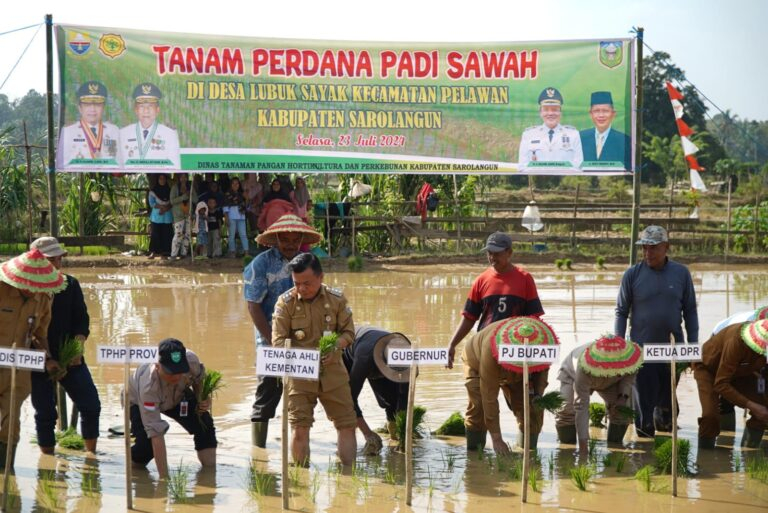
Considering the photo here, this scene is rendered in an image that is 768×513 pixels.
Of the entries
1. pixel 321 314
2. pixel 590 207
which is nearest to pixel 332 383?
pixel 321 314

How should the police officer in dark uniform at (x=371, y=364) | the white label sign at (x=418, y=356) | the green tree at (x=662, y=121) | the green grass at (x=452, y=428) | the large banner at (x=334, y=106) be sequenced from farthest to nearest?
the green tree at (x=662, y=121), the large banner at (x=334, y=106), the green grass at (x=452, y=428), the police officer in dark uniform at (x=371, y=364), the white label sign at (x=418, y=356)

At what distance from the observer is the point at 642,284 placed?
8234mm

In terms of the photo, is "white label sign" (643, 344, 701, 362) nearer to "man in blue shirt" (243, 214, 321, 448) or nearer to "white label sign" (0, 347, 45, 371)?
"man in blue shirt" (243, 214, 321, 448)

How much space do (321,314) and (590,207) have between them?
21.0 m

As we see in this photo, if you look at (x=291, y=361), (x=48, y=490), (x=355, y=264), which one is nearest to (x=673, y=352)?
(x=291, y=361)

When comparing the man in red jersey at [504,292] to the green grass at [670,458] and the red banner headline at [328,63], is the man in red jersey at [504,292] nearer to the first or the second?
the green grass at [670,458]

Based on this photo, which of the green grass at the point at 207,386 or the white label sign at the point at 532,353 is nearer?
the white label sign at the point at 532,353

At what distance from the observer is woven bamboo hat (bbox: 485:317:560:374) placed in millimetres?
7113

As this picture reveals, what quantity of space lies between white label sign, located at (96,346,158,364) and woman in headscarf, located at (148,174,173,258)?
1331 cm

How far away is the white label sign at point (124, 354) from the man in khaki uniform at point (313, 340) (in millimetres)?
867

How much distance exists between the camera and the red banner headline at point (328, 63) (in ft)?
58.9

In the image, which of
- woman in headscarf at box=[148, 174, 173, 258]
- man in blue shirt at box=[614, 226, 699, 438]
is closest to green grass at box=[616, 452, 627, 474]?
man in blue shirt at box=[614, 226, 699, 438]

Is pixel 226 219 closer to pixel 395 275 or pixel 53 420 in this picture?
pixel 395 275

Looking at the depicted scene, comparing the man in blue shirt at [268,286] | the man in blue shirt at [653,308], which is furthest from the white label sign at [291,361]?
the man in blue shirt at [653,308]
